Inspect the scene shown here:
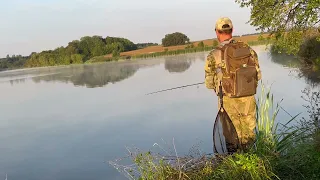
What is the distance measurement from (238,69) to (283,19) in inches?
243

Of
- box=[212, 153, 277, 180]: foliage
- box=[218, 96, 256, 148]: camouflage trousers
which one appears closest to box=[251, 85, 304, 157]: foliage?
box=[218, 96, 256, 148]: camouflage trousers

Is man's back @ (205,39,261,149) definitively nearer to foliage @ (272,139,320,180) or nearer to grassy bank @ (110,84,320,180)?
grassy bank @ (110,84,320,180)

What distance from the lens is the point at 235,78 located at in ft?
11.2

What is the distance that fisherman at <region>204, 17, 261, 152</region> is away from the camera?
3.40 metres

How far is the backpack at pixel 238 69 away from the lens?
3.39 metres

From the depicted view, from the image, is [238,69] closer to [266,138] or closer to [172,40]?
[266,138]

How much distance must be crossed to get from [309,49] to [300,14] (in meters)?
9.12

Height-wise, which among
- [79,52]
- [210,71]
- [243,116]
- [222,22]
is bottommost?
[79,52]

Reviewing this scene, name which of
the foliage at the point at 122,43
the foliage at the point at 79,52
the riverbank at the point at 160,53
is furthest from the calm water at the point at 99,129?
the foliage at the point at 122,43

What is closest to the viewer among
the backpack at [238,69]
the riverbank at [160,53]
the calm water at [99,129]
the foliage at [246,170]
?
the foliage at [246,170]

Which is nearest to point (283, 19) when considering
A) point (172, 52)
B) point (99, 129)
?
point (99, 129)

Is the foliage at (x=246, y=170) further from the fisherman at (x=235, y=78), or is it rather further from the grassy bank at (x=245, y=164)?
the fisherman at (x=235, y=78)

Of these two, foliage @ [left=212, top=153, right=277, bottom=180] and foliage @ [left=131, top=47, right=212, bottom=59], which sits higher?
foliage @ [left=212, top=153, right=277, bottom=180]

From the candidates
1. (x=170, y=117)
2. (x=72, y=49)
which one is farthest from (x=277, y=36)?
(x=72, y=49)
